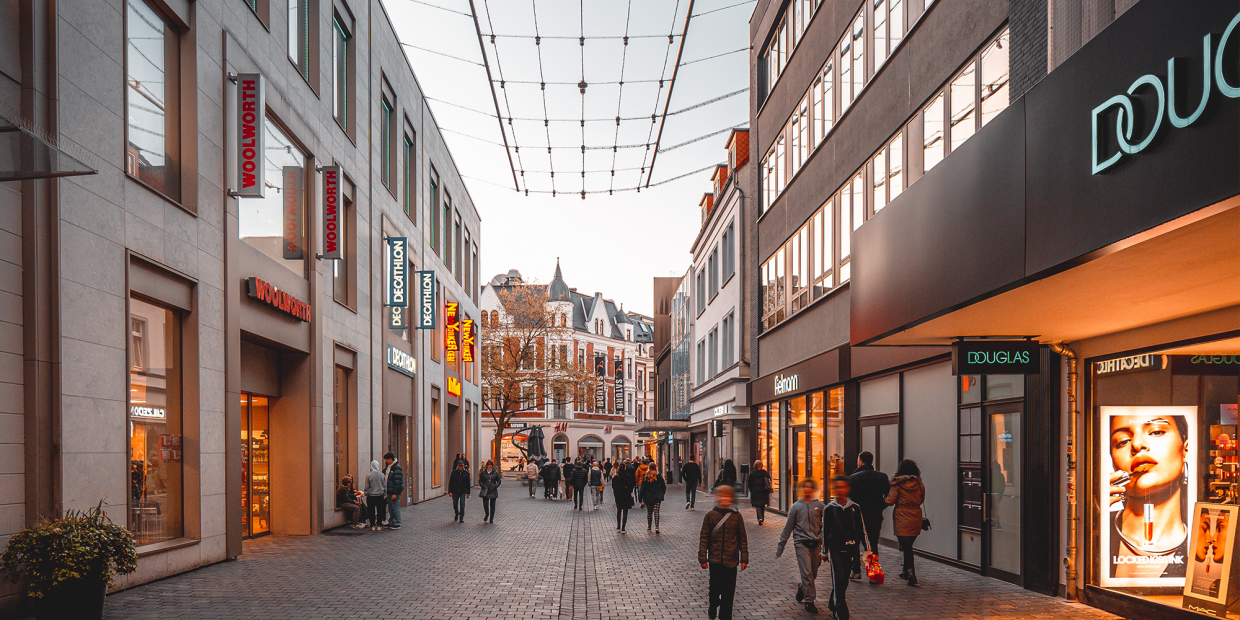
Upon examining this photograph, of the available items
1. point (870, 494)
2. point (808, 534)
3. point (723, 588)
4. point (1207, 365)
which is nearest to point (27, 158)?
point (723, 588)

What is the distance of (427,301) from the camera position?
100.0 feet

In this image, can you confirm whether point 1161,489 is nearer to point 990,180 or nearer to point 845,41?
point 990,180

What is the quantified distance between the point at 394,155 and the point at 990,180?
869 inches

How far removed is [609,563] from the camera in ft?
48.2

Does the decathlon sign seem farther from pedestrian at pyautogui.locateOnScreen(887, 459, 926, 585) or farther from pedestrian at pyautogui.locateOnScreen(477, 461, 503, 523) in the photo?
pedestrian at pyautogui.locateOnScreen(477, 461, 503, 523)

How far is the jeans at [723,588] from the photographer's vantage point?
8.75 m

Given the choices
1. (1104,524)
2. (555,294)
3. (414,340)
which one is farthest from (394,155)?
(555,294)

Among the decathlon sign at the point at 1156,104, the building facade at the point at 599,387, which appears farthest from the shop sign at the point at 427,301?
the building facade at the point at 599,387

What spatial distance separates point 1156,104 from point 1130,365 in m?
5.26

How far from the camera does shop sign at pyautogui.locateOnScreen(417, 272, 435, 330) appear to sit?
1191 inches

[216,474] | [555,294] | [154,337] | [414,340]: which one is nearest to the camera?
[154,337]

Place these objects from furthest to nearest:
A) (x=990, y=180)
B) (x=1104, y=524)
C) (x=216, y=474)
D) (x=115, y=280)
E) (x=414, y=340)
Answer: (x=414, y=340) < (x=216, y=474) < (x=115, y=280) < (x=1104, y=524) < (x=990, y=180)

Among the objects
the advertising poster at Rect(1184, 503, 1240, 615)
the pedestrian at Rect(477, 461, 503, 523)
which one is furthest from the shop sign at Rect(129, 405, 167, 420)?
the advertising poster at Rect(1184, 503, 1240, 615)

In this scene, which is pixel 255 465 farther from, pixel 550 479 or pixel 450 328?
pixel 450 328
